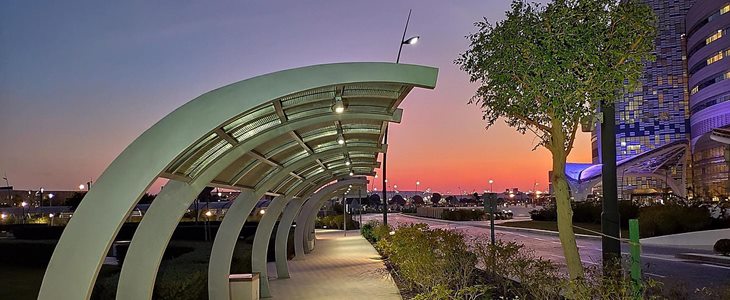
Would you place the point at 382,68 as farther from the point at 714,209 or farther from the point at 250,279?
the point at 714,209

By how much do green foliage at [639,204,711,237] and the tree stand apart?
27043 mm

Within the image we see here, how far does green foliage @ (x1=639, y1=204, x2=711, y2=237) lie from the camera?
31.7m

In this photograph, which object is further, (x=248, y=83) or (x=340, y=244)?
(x=340, y=244)

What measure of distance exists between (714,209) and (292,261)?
81.8ft

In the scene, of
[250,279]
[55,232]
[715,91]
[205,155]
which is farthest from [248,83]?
[715,91]

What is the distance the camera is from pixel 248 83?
5.69 metres

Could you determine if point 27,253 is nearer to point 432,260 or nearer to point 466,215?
point 432,260

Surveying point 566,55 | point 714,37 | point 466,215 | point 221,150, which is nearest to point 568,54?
point 566,55

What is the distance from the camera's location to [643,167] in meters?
81.8

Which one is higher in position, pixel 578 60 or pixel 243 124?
pixel 578 60

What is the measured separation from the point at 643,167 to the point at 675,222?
176ft

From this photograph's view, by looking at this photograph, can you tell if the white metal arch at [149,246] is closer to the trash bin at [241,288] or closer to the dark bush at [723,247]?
the trash bin at [241,288]

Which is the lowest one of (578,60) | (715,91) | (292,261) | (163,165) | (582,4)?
(292,261)

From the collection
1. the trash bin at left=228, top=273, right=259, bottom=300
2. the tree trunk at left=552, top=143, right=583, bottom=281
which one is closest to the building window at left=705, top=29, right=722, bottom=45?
the tree trunk at left=552, top=143, right=583, bottom=281
